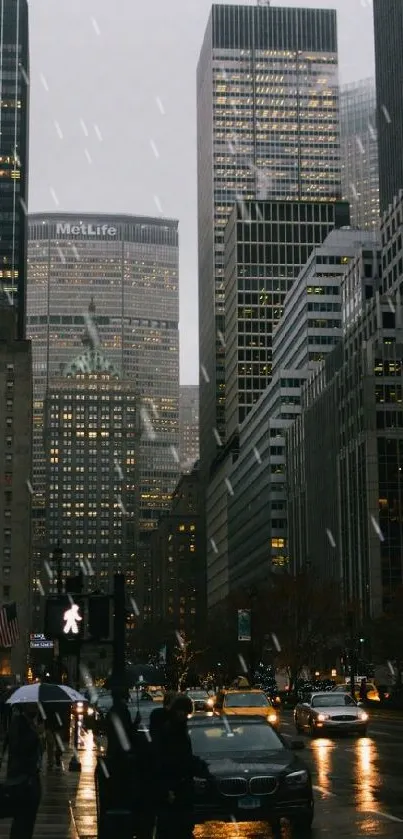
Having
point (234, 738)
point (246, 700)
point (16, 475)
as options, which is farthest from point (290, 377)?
point (234, 738)

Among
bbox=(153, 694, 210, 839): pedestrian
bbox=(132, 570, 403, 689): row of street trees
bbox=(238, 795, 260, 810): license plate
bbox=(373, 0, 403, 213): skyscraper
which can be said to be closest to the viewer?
bbox=(153, 694, 210, 839): pedestrian

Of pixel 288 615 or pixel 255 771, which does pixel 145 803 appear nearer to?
pixel 255 771

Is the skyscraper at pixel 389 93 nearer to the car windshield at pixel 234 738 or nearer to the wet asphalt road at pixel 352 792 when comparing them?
the wet asphalt road at pixel 352 792

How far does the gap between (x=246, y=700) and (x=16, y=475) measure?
103 meters

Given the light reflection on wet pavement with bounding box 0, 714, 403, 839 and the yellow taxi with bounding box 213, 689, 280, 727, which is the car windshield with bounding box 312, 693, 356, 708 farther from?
the light reflection on wet pavement with bounding box 0, 714, 403, 839

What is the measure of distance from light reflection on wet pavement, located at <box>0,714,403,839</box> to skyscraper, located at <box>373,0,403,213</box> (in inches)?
6228

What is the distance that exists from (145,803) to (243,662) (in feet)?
386

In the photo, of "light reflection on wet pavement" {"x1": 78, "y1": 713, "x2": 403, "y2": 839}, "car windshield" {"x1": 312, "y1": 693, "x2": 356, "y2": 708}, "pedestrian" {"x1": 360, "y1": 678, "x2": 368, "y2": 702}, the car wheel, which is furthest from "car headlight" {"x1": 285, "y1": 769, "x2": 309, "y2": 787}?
"pedestrian" {"x1": 360, "y1": 678, "x2": 368, "y2": 702}

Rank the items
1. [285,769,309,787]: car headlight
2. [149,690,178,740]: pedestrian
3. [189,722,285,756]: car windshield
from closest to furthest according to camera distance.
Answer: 1. [149,690,178,740]: pedestrian
2. [285,769,309,787]: car headlight
3. [189,722,285,756]: car windshield

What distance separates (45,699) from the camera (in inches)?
784

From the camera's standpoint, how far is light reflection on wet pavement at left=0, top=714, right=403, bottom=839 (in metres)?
16.3

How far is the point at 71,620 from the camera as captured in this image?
1504 centimetres

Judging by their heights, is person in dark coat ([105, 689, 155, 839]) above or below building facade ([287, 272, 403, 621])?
below

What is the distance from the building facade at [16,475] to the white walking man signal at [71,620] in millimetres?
115334
